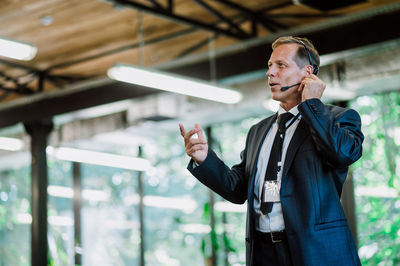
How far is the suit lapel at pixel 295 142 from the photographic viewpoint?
5.90ft

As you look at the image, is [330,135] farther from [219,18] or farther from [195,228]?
[195,228]

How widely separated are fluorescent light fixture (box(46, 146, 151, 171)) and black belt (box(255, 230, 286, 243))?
24.1 ft

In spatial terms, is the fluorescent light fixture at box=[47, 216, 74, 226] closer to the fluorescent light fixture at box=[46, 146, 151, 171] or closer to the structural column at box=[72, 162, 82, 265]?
the structural column at box=[72, 162, 82, 265]

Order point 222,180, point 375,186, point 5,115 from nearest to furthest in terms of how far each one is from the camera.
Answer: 1. point 222,180
2. point 375,186
3. point 5,115

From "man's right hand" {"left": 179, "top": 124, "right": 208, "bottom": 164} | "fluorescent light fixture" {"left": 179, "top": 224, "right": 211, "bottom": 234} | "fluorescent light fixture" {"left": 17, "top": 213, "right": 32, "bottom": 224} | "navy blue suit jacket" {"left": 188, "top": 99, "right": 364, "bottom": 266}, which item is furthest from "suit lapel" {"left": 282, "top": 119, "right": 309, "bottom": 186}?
"fluorescent light fixture" {"left": 17, "top": 213, "right": 32, "bottom": 224}

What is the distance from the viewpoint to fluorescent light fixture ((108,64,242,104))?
5961mm

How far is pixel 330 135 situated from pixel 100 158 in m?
8.00

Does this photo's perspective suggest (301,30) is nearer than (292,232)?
No

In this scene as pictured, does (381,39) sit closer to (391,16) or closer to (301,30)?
(391,16)

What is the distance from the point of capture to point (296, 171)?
5.87 ft

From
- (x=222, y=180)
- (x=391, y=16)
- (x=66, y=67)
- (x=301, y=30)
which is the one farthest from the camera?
(x=66, y=67)

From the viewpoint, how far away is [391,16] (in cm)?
636

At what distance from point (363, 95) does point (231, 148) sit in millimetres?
2376

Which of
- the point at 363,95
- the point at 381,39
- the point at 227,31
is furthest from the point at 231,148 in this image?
the point at 381,39
